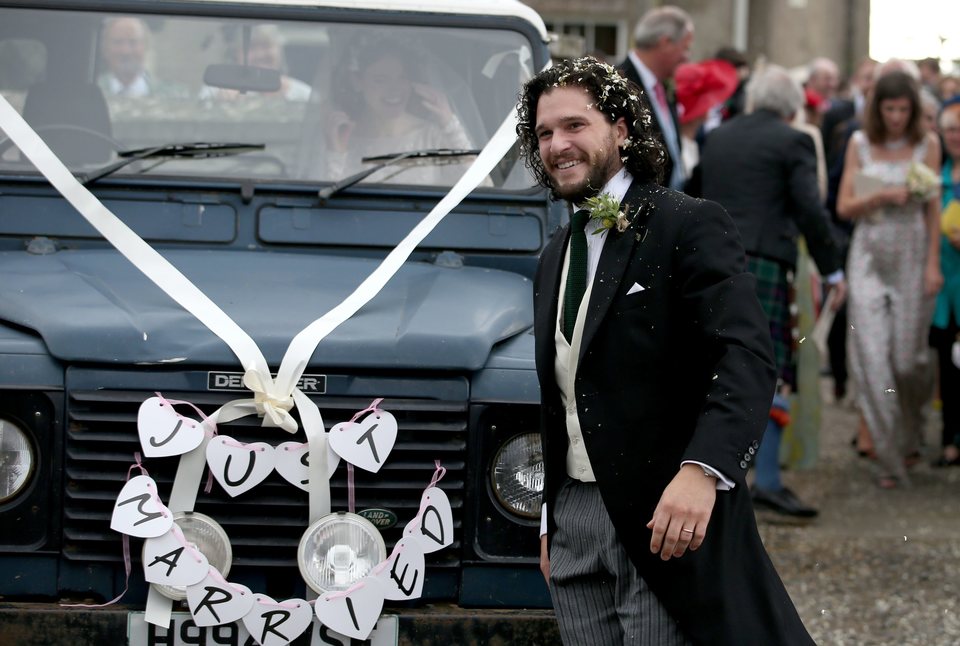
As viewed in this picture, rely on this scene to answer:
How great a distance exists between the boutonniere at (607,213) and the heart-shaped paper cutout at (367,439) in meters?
0.81

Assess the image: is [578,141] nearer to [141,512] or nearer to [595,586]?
[595,586]

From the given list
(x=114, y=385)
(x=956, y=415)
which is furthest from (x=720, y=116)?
(x=114, y=385)

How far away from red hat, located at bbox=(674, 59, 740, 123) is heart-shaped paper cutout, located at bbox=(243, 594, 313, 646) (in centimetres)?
606

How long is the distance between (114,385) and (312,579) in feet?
2.21

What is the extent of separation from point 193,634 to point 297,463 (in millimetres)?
470

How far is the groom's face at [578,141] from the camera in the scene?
2969 mm

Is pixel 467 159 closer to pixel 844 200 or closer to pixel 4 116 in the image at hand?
pixel 4 116

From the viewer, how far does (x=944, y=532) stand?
6801 mm

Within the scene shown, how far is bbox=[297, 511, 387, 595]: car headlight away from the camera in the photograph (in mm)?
3406

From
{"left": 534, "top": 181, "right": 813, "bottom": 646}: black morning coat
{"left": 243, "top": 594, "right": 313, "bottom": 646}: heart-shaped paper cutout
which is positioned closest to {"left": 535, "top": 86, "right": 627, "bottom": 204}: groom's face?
{"left": 534, "top": 181, "right": 813, "bottom": 646}: black morning coat

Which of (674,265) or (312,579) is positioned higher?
(674,265)

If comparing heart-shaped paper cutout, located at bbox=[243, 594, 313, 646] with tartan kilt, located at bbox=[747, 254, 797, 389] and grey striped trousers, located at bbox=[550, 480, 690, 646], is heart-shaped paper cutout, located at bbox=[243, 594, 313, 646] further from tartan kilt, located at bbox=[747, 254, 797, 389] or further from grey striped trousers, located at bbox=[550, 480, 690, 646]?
tartan kilt, located at bbox=[747, 254, 797, 389]

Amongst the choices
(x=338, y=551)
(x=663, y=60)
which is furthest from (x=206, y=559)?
(x=663, y=60)

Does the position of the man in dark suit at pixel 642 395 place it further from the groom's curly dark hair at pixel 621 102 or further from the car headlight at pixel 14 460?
the car headlight at pixel 14 460
